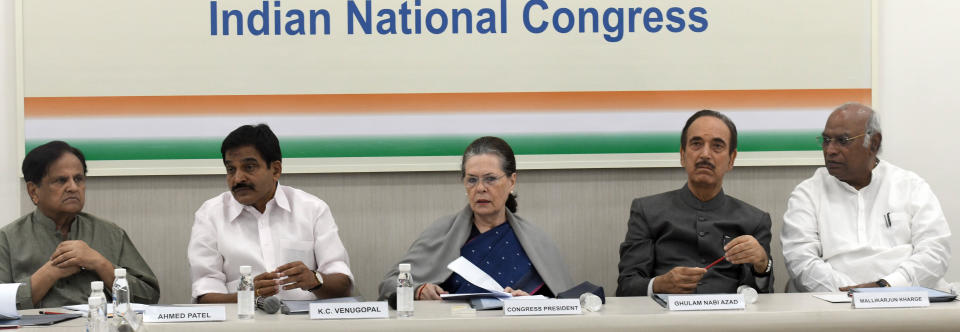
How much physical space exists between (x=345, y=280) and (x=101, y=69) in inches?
58.9

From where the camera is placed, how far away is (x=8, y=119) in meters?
3.86

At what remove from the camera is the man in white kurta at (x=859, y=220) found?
3.35 meters

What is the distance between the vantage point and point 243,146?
3.37 m

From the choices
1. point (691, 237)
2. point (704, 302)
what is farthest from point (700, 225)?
point (704, 302)

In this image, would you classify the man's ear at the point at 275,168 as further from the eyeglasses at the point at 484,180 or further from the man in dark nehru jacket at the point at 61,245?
the eyeglasses at the point at 484,180

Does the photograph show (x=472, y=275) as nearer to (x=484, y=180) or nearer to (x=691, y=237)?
(x=484, y=180)

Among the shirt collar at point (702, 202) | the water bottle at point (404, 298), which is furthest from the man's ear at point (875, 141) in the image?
the water bottle at point (404, 298)

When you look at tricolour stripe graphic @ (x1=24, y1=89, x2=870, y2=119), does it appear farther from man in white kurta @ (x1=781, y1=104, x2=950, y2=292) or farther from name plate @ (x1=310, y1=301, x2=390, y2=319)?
name plate @ (x1=310, y1=301, x2=390, y2=319)

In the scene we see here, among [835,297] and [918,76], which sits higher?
[918,76]

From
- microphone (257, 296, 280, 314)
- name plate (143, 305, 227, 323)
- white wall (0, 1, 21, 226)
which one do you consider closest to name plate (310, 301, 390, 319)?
microphone (257, 296, 280, 314)

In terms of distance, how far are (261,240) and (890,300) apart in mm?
2195

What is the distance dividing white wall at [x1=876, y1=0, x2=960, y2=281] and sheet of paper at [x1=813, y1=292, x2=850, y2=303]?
1608mm

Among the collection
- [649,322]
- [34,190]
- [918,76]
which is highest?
[918,76]

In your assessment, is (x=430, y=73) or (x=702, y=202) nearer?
(x=702, y=202)
